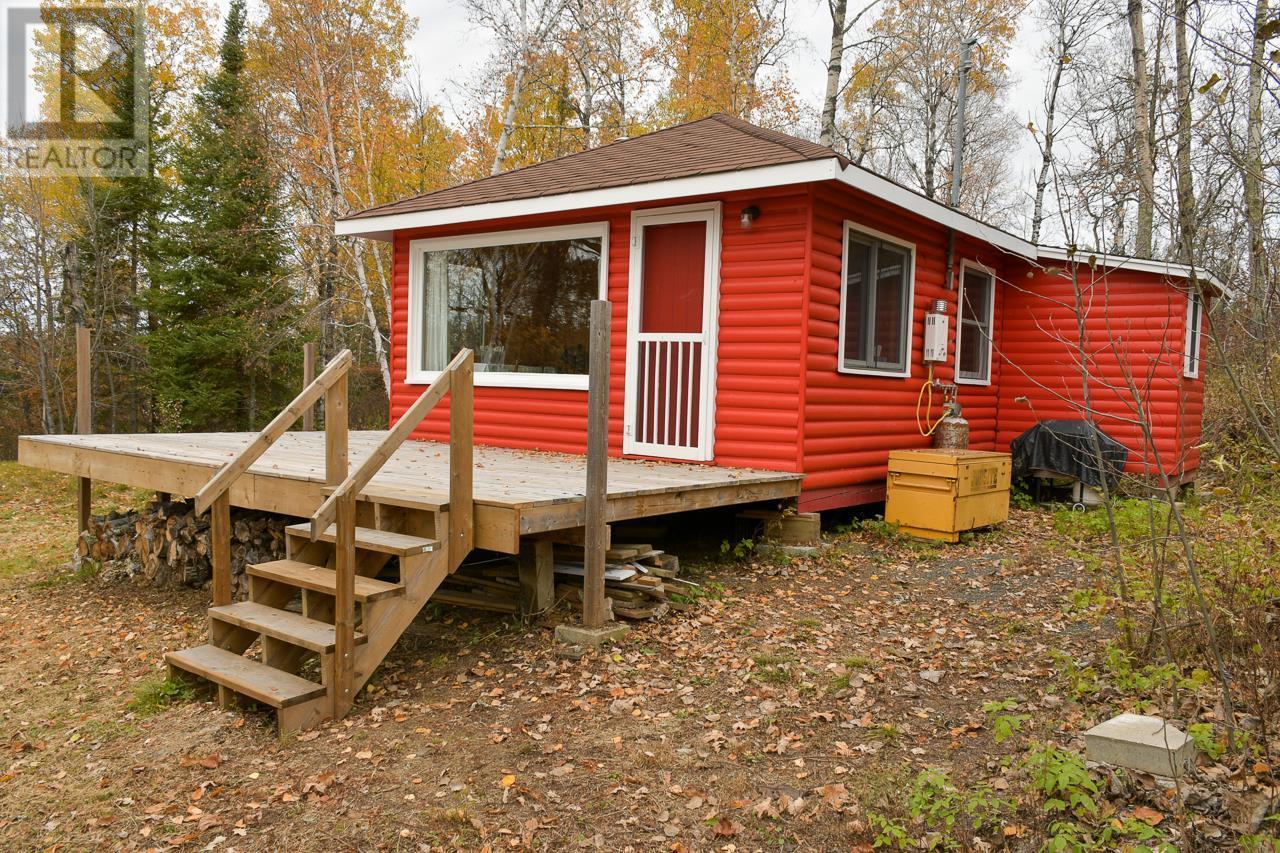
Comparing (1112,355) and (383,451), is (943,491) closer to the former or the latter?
(1112,355)

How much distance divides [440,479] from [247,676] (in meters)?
1.81

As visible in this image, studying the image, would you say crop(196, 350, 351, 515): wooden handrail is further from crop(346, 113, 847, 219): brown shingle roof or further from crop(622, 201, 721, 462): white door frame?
crop(346, 113, 847, 219): brown shingle roof

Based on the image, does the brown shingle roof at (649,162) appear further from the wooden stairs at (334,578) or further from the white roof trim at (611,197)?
the wooden stairs at (334,578)

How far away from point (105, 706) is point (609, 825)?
3.13 m

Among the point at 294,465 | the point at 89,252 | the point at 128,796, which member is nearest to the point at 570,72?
the point at 89,252

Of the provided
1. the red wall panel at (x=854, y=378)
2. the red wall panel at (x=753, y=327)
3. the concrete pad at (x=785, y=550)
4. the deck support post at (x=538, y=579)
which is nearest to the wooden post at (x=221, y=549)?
the deck support post at (x=538, y=579)

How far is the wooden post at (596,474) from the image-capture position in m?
4.75

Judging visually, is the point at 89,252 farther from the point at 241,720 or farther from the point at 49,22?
the point at 241,720

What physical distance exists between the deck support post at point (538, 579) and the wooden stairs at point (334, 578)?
2.10ft

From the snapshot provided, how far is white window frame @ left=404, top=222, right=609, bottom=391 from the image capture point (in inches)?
310

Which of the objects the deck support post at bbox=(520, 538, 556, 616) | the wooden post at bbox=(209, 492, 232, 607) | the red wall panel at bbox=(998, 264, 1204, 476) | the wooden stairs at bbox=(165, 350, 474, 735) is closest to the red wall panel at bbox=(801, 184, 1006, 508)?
the red wall panel at bbox=(998, 264, 1204, 476)

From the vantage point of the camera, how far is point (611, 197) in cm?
727

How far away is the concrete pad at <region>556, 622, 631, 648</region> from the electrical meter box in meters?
4.88

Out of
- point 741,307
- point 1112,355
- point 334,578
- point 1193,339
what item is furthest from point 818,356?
point 1193,339
